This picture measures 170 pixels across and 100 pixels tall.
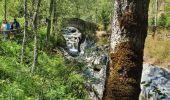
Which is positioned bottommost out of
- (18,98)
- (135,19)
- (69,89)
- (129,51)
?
(69,89)

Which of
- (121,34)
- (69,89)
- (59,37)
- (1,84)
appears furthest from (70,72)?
(121,34)

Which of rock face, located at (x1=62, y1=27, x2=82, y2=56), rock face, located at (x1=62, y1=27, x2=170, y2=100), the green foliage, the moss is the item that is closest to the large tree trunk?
the moss

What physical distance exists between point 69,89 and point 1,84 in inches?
220

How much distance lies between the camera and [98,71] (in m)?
27.5

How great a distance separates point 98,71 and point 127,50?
22.8m

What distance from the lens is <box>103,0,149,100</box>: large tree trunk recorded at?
4.70m

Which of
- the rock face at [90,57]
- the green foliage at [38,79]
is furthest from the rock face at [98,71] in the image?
the green foliage at [38,79]

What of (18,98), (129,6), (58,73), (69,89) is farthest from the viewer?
(58,73)

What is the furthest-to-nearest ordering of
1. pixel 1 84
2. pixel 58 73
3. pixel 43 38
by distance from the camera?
pixel 43 38
pixel 58 73
pixel 1 84

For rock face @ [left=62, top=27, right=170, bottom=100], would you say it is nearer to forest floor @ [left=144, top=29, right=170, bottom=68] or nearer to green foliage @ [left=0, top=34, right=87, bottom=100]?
green foliage @ [left=0, top=34, right=87, bottom=100]

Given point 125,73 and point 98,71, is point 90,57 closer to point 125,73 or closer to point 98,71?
point 98,71

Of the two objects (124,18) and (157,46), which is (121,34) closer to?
(124,18)

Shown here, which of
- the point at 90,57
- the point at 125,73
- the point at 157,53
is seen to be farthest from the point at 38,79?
the point at 157,53

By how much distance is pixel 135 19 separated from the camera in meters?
4.69
